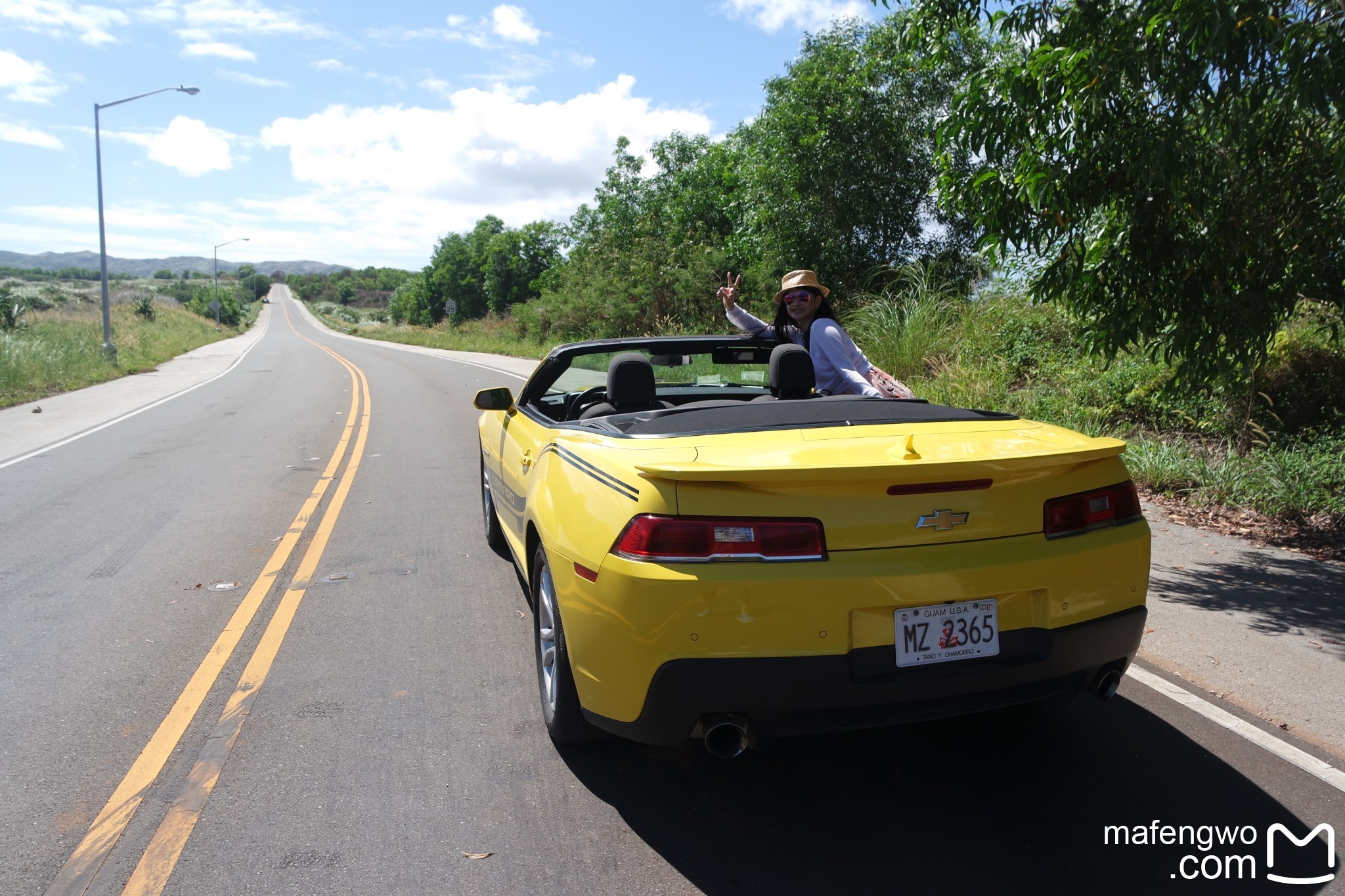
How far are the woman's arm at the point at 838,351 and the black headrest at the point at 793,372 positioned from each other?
76cm

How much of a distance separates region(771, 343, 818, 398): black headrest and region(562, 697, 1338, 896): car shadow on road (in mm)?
1530

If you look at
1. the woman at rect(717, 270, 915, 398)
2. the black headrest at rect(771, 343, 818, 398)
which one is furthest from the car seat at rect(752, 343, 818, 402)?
the woman at rect(717, 270, 915, 398)

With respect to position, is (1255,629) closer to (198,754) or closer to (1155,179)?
(1155,179)

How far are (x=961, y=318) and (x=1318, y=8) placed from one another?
28.3ft

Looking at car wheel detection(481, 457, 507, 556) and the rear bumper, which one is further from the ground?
the rear bumper

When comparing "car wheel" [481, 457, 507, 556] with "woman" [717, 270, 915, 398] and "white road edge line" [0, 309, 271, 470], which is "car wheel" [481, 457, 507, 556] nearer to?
"woman" [717, 270, 915, 398]

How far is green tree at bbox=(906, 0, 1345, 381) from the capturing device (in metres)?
5.10

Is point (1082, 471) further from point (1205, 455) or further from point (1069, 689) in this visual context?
point (1205, 455)

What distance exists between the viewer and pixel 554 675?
129 inches

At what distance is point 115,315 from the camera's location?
4866 centimetres

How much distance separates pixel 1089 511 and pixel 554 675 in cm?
192

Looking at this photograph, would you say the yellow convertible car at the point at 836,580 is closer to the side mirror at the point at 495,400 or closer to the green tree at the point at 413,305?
the side mirror at the point at 495,400

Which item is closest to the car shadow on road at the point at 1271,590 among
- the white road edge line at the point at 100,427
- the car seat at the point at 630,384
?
the car seat at the point at 630,384

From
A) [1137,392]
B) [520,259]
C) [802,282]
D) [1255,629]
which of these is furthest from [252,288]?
[1255,629]
